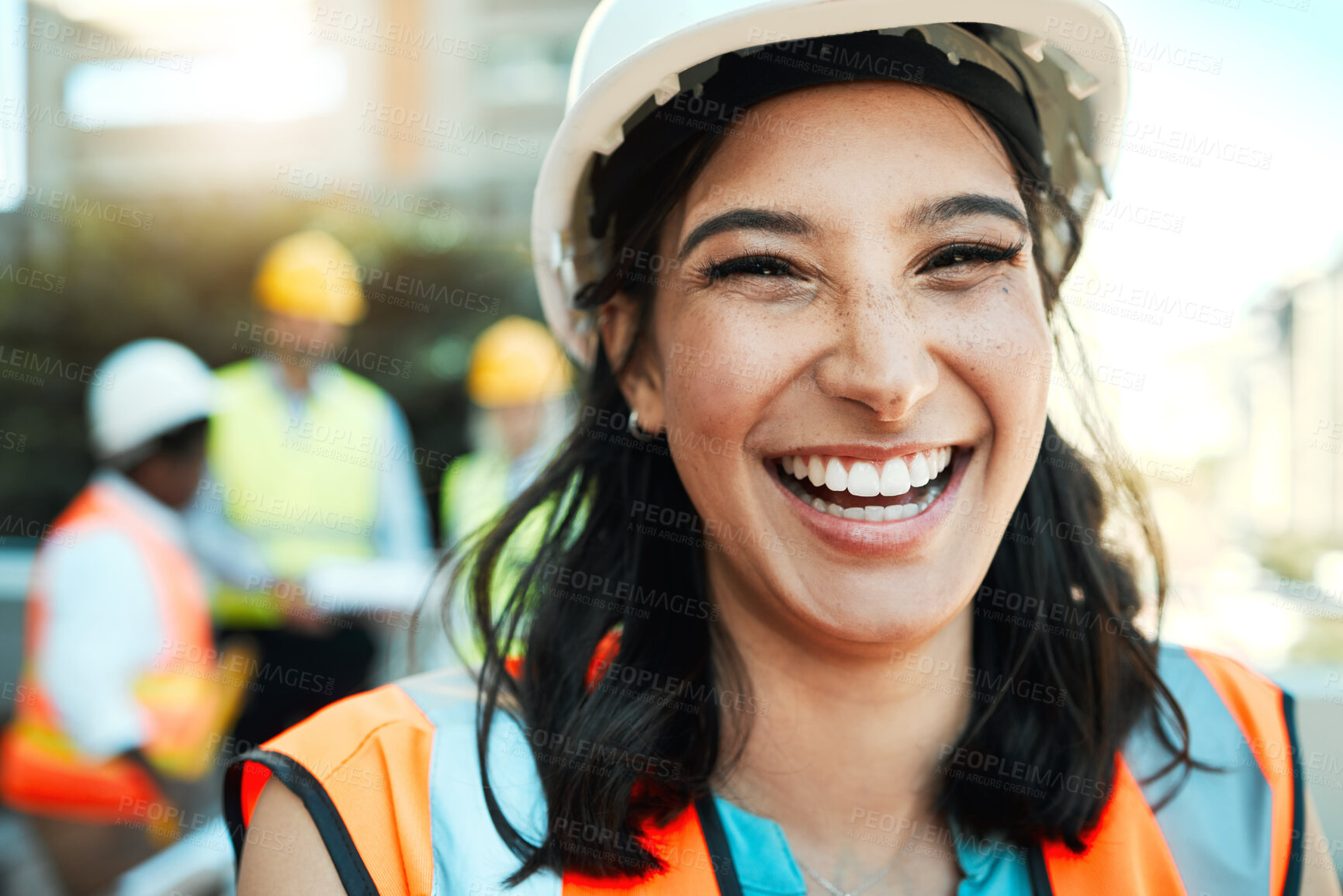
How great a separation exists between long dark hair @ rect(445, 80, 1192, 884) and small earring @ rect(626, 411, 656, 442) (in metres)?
0.04

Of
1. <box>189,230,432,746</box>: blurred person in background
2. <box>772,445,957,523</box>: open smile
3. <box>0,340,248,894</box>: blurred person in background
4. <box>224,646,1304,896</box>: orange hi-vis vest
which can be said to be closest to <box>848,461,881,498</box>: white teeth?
<box>772,445,957,523</box>: open smile

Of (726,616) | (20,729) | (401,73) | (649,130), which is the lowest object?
(20,729)

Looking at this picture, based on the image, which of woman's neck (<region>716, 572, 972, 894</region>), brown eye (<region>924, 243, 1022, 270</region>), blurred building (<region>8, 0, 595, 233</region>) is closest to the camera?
brown eye (<region>924, 243, 1022, 270</region>)

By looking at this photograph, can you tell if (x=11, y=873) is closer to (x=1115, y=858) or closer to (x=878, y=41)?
(x=1115, y=858)

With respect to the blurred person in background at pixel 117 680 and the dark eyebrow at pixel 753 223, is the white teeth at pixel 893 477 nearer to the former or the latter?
the dark eyebrow at pixel 753 223

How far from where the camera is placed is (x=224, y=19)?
15.8m

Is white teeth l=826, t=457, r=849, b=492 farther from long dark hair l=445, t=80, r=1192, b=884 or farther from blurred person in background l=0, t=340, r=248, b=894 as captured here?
blurred person in background l=0, t=340, r=248, b=894

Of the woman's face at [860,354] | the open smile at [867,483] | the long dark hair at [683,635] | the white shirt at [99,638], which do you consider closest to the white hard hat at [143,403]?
the white shirt at [99,638]

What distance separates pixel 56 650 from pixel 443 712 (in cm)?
271

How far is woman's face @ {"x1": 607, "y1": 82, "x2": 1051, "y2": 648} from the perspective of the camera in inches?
54.7

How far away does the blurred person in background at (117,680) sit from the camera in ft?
10.7

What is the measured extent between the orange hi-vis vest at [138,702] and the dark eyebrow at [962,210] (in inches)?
134

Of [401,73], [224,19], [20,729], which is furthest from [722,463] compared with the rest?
[401,73]

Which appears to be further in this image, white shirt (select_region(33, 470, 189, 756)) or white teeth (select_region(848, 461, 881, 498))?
white shirt (select_region(33, 470, 189, 756))
